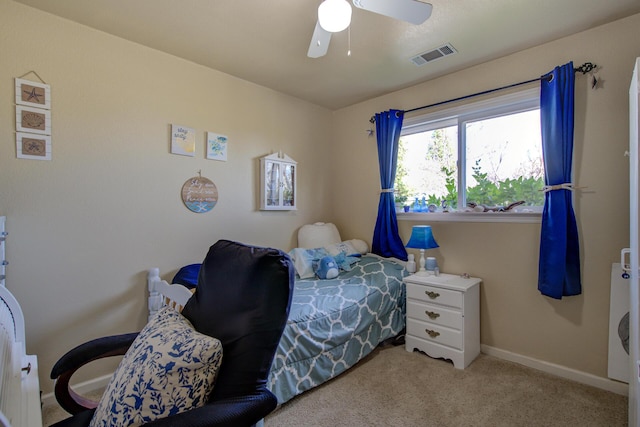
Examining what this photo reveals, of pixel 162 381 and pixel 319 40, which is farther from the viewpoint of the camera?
pixel 319 40

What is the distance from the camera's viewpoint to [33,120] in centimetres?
183

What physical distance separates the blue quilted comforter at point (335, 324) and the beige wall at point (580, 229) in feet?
2.13

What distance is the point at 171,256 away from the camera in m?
2.38

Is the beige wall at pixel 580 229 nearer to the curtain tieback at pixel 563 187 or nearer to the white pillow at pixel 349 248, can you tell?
the curtain tieback at pixel 563 187

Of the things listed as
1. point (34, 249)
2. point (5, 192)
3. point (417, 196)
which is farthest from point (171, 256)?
point (417, 196)

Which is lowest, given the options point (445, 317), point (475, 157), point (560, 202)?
point (445, 317)

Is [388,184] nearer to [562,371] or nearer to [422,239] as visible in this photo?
[422,239]

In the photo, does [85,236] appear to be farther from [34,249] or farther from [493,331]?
[493,331]

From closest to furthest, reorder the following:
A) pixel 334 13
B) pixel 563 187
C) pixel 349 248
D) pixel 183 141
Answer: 1. pixel 334 13
2. pixel 563 187
3. pixel 183 141
4. pixel 349 248

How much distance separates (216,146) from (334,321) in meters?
1.75

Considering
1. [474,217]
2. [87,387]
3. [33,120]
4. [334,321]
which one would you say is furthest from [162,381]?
[474,217]

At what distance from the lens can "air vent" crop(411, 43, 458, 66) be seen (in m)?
2.29

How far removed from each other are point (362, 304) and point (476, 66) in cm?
222

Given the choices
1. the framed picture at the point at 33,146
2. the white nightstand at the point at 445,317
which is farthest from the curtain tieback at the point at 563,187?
the framed picture at the point at 33,146
